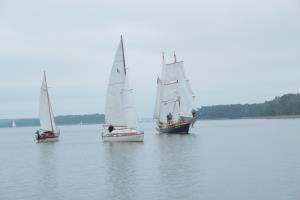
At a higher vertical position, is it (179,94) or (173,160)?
(179,94)

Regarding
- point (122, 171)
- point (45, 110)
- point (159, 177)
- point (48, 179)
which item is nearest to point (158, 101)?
Answer: point (45, 110)

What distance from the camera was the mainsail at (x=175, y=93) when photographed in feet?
290

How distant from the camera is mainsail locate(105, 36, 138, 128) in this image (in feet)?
208

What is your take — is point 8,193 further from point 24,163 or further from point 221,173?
point 24,163

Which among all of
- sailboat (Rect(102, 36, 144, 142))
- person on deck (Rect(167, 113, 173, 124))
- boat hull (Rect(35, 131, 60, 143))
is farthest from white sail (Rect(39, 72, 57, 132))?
person on deck (Rect(167, 113, 173, 124))

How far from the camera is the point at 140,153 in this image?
54688 mm

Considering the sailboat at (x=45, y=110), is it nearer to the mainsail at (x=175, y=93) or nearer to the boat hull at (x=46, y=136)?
the boat hull at (x=46, y=136)

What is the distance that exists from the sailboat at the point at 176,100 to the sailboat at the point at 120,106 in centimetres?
2314

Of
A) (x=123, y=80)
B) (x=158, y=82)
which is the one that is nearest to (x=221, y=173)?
(x=123, y=80)

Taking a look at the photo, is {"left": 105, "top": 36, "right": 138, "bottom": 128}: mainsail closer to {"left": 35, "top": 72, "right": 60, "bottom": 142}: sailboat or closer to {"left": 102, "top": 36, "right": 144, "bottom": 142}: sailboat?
{"left": 102, "top": 36, "right": 144, "bottom": 142}: sailboat

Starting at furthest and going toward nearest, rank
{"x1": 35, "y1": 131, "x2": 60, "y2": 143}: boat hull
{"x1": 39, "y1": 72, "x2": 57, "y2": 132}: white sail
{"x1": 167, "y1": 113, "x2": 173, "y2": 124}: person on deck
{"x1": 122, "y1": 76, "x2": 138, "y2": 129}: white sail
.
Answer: {"x1": 167, "y1": 113, "x2": 173, "y2": 124}: person on deck → {"x1": 35, "y1": 131, "x2": 60, "y2": 143}: boat hull → {"x1": 39, "y1": 72, "x2": 57, "y2": 132}: white sail → {"x1": 122, "y1": 76, "x2": 138, "y2": 129}: white sail

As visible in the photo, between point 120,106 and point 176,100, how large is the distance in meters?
25.5

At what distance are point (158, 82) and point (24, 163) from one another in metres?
50.7

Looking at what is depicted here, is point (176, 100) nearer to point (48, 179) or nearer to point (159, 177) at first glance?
point (48, 179)
